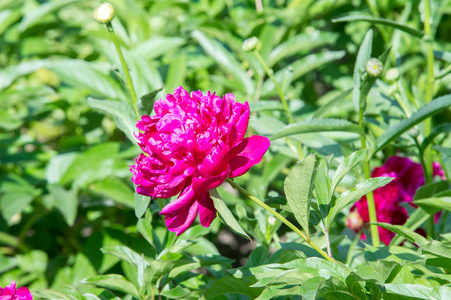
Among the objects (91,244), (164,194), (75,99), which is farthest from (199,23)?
(164,194)

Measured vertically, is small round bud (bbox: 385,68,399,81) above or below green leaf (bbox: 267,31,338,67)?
above

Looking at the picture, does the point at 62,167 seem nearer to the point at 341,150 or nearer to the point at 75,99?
the point at 75,99

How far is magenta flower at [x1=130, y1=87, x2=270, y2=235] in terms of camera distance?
57 cm

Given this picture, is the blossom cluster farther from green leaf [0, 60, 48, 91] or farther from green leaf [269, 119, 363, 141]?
green leaf [0, 60, 48, 91]

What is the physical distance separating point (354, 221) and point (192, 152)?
1.88ft

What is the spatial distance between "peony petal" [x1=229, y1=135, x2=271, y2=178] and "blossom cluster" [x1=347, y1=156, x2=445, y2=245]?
18.2 inches

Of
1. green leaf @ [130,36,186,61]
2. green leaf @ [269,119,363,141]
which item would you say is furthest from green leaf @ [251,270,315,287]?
green leaf @ [130,36,186,61]

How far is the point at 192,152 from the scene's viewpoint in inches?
22.9

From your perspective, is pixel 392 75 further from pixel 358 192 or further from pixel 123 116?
pixel 123 116

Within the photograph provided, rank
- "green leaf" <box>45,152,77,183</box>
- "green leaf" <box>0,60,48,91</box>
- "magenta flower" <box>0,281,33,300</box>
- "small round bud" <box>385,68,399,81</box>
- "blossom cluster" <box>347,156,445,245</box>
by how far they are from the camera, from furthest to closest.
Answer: "green leaf" <box>0,60,48,91</box> < "green leaf" <box>45,152,77,183</box> < "blossom cluster" <box>347,156,445,245</box> < "small round bud" <box>385,68,399,81</box> < "magenta flower" <box>0,281,33,300</box>

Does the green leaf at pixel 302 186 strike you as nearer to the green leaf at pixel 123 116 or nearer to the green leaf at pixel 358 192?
the green leaf at pixel 358 192

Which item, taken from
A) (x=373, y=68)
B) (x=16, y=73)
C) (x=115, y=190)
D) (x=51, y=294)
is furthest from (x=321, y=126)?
(x=16, y=73)

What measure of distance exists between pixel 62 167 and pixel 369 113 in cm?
75

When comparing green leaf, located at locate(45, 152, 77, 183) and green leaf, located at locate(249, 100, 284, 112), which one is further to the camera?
green leaf, located at locate(45, 152, 77, 183)
